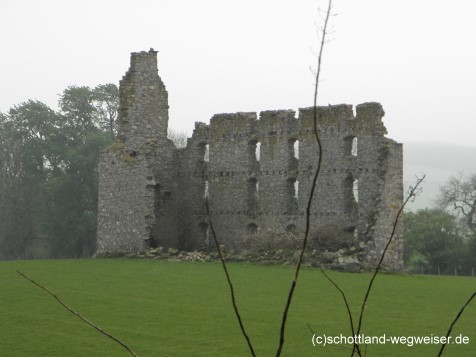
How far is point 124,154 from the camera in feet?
99.5

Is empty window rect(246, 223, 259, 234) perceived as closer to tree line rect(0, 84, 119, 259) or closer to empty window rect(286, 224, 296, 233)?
empty window rect(286, 224, 296, 233)

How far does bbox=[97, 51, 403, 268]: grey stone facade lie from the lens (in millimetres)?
27673

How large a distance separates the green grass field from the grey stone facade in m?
5.06

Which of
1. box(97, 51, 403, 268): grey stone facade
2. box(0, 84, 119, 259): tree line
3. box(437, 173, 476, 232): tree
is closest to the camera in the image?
box(97, 51, 403, 268): grey stone facade

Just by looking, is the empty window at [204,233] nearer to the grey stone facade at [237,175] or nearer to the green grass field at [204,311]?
the grey stone facade at [237,175]

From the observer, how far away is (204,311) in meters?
15.3

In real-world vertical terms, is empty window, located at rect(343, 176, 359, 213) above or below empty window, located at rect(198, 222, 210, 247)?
above

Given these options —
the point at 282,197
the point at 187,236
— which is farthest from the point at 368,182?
the point at 187,236

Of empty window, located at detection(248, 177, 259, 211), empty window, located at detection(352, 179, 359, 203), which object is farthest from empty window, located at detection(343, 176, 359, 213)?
empty window, located at detection(248, 177, 259, 211)

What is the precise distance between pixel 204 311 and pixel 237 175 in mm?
15835

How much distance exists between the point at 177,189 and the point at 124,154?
3.05 meters

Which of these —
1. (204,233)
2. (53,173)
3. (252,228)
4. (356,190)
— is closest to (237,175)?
(252,228)

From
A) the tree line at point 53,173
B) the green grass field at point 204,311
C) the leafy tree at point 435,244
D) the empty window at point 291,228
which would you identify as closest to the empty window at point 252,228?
the empty window at point 291,228

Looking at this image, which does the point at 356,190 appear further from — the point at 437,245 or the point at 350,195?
the point at 437,245
